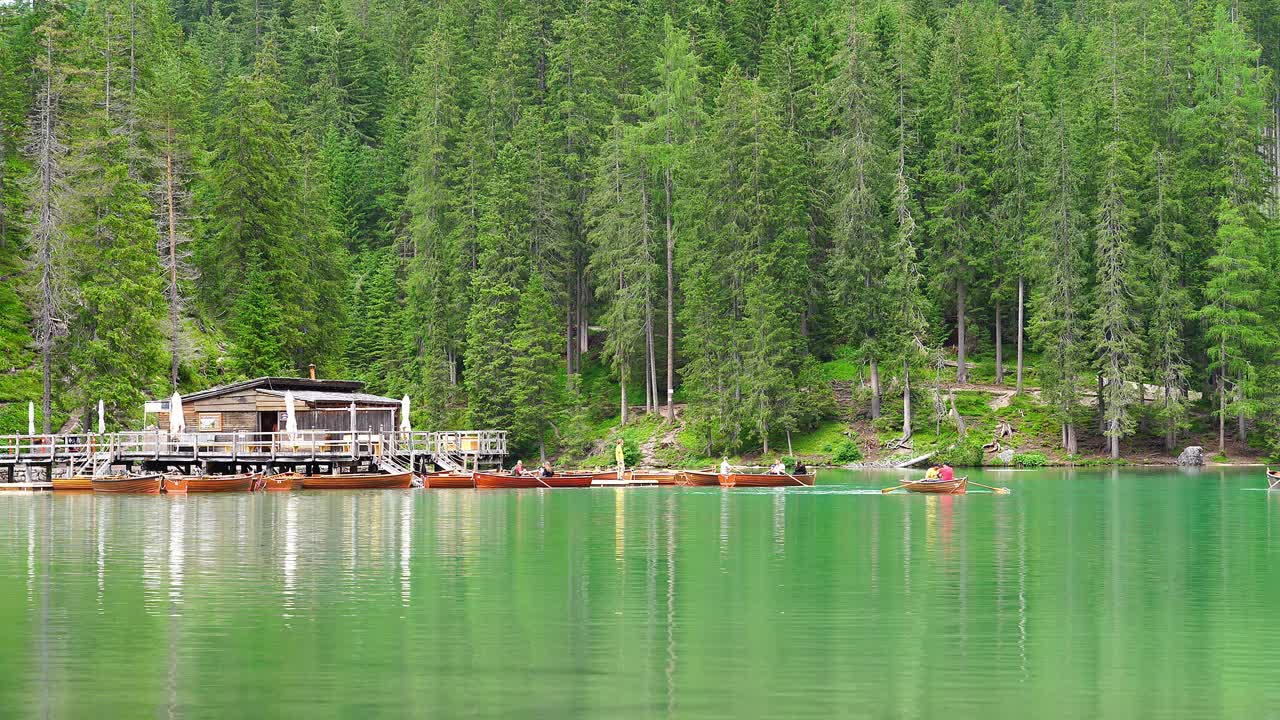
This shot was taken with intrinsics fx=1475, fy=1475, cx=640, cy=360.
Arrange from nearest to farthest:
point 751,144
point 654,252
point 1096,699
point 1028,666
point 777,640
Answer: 1. point 1096,699
2. point 1028,666
3. point 777,640
4. point 751,144
5. point 654,252

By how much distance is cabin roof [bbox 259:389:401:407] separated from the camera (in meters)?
71.5

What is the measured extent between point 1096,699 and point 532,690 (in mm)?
6381

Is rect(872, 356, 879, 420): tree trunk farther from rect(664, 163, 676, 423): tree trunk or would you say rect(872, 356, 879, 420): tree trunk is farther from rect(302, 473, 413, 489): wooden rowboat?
rect(302, 473, 413, 489): wooden rowboat

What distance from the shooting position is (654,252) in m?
90.2

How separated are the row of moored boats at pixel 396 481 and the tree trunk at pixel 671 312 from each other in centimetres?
1847

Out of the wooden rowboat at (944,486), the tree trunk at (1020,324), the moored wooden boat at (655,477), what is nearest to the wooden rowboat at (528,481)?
the moored wooden boat at (655,477)

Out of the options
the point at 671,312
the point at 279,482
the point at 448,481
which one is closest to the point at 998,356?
the point at 671,312

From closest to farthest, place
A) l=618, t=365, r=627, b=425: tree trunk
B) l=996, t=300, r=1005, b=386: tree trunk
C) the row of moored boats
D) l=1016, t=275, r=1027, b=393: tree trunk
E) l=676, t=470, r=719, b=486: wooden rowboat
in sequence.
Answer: the row of moored boats < l=676, t=470, r=719, b=486: wooden rowboat < l=1016, t=275, r=1027, b=393: tree trunk < l=996, t=300, r=1005, b=386: tree trunk < l=618, t=365, r=627, b=425: tree trunk

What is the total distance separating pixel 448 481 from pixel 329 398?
9826 mm

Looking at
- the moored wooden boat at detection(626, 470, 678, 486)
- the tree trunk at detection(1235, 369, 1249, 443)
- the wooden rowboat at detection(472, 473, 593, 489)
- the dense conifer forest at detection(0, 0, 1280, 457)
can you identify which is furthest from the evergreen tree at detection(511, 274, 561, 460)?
the tree trunk at detection(1235, 369, 1249, 443)

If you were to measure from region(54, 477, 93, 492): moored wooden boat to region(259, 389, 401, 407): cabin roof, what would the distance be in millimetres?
10545

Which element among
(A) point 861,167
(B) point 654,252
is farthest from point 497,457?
(A) point 861,167

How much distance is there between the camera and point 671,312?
87.0 m

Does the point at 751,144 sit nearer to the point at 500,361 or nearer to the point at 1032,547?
the point at 500,361
